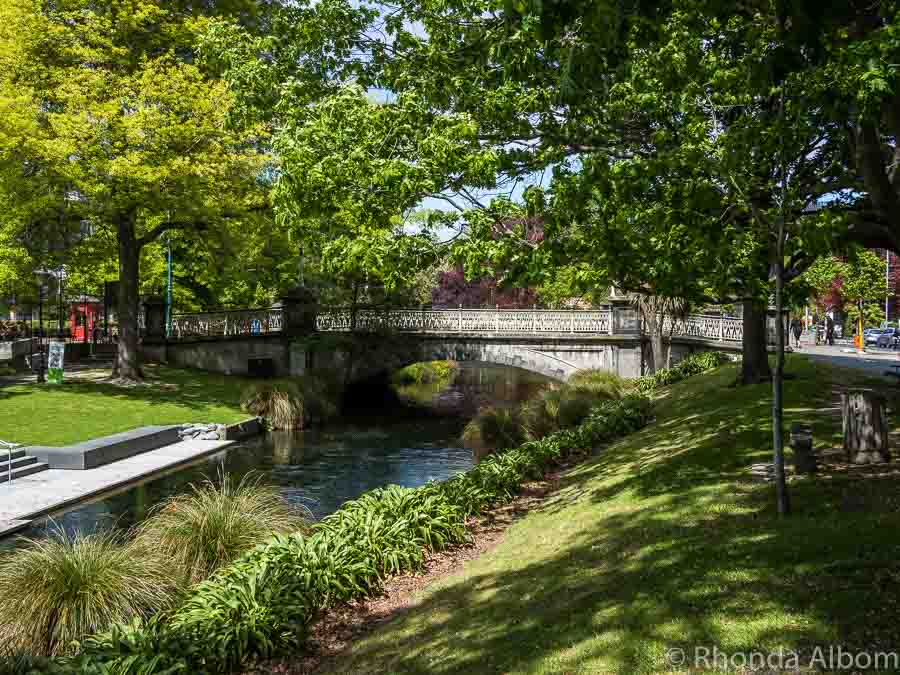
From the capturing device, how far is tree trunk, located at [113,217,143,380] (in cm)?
2589

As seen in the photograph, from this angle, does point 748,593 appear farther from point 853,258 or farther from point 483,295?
point 483,295

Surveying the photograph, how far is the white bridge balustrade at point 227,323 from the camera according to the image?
3288cm

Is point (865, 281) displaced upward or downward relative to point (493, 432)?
upward

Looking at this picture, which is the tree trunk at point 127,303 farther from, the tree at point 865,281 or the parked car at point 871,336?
the parked car at point 871,336

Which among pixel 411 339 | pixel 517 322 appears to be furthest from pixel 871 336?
pixel 411 339

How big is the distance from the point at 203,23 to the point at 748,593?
952 inches

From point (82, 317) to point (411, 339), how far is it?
21347mm

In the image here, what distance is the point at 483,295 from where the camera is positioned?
177 feet

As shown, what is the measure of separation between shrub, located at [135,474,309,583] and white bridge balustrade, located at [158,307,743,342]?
2212 cm

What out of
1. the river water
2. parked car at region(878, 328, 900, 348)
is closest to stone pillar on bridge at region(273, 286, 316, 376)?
the river water

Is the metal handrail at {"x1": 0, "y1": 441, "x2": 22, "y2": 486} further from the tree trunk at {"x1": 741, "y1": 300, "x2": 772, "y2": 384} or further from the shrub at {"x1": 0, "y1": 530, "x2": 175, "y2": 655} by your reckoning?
the tree trunk at {"x1": 741, "y1": 300, "x2": 772, "y2": 384}

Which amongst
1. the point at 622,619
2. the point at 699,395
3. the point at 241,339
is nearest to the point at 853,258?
the point at 622,619

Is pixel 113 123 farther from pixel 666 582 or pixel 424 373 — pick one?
pixel 424 373

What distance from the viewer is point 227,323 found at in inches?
1304
